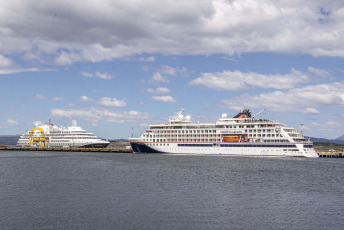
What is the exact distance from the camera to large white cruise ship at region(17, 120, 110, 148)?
436 ft

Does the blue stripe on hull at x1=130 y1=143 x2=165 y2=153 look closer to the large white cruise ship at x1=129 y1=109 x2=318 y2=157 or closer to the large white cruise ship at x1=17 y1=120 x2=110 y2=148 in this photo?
the large white cruise ship at x1=129 y1=109 x2=318 y2=157

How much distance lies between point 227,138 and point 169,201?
58.8m

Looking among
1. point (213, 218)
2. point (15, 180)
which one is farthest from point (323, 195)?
point (15, 180)

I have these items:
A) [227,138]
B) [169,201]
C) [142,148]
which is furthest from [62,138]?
[169,201]

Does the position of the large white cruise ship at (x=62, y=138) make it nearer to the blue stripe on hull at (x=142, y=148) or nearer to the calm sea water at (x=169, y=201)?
the blue stripe on hull at (x=142, y=148)

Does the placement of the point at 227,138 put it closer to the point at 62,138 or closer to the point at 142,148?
the point at 142,148

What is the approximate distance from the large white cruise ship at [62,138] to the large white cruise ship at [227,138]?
4096 cm

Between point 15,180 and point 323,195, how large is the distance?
36345 millimetres

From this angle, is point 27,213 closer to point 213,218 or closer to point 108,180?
point 213,218

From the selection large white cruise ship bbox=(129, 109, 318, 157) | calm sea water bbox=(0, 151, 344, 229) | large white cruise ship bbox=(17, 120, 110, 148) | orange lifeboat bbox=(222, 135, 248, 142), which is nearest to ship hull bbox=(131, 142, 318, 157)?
large white cruise ship bbox=(129, 109, 318, 157)

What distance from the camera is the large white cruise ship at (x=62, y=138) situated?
436 feet

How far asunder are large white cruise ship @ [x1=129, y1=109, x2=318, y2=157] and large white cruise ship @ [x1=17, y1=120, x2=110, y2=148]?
40959 millimetres

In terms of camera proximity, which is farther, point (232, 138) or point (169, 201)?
point (232, 138)

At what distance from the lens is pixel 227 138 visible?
3479 inches
